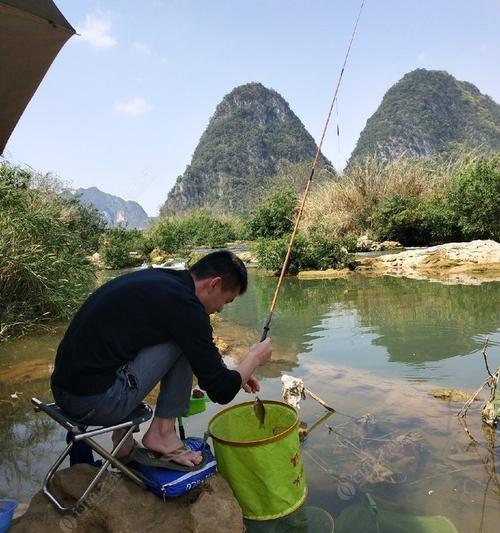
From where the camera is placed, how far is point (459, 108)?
3430 inches

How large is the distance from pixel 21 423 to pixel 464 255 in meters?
11.1

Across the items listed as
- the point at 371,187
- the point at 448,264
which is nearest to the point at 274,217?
the point at 371,187

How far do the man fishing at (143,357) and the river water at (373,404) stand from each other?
2.93 ft

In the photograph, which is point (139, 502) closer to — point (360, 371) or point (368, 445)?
point (368, 445)

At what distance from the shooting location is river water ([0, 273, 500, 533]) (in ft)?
8.24

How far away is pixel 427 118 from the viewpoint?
3273 inches

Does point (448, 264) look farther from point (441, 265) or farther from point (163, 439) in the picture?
point (163, 439)

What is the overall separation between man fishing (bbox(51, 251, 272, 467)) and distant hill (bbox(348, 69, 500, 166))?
77.3 meters

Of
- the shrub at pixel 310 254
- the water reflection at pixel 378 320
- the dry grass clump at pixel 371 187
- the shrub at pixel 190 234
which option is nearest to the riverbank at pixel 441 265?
the shrub at pixel 310 254

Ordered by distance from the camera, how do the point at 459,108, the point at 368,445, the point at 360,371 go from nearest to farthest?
the point at 368,445 < the point at 360,371 < the point at 459,108

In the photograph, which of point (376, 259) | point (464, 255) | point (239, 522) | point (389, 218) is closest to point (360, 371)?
point (239, 522)

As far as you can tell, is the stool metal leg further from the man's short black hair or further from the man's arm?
the man's short black hair

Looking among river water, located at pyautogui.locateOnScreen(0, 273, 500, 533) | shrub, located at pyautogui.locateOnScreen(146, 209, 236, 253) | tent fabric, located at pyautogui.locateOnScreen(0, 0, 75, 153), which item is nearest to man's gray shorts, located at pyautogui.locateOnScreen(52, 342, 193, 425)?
river water, located at pyautogui.locateOnScreen(0, 273, 500, 533)

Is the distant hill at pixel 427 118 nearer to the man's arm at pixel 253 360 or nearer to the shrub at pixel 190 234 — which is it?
the shrub at pixel 190 234
